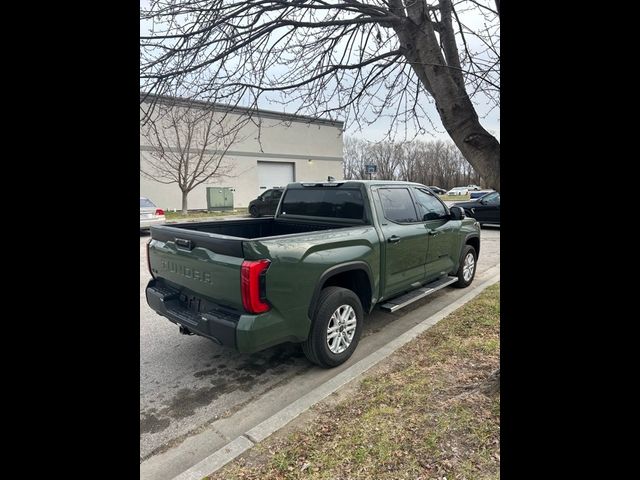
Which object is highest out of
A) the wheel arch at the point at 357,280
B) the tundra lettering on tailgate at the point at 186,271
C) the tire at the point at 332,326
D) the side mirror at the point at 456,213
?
the side mirror at the point at 456,213

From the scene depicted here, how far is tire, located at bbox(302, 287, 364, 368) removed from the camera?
3.72m

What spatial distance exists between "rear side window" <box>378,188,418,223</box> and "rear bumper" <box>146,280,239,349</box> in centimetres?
237

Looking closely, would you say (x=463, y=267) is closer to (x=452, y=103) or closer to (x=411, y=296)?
(x=411, y=296)

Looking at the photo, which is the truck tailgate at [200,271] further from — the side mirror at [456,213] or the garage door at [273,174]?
the garage door at [273,174]

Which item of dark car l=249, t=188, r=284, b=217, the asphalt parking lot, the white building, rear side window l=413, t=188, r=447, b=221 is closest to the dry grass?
the asphalt parking lot

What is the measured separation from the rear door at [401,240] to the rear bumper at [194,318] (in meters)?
1.98

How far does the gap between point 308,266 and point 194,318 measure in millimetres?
1160

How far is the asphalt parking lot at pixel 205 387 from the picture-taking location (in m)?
2.83

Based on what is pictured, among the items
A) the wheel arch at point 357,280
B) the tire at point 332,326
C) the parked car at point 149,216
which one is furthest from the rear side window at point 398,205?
the parked car at point 149,216
